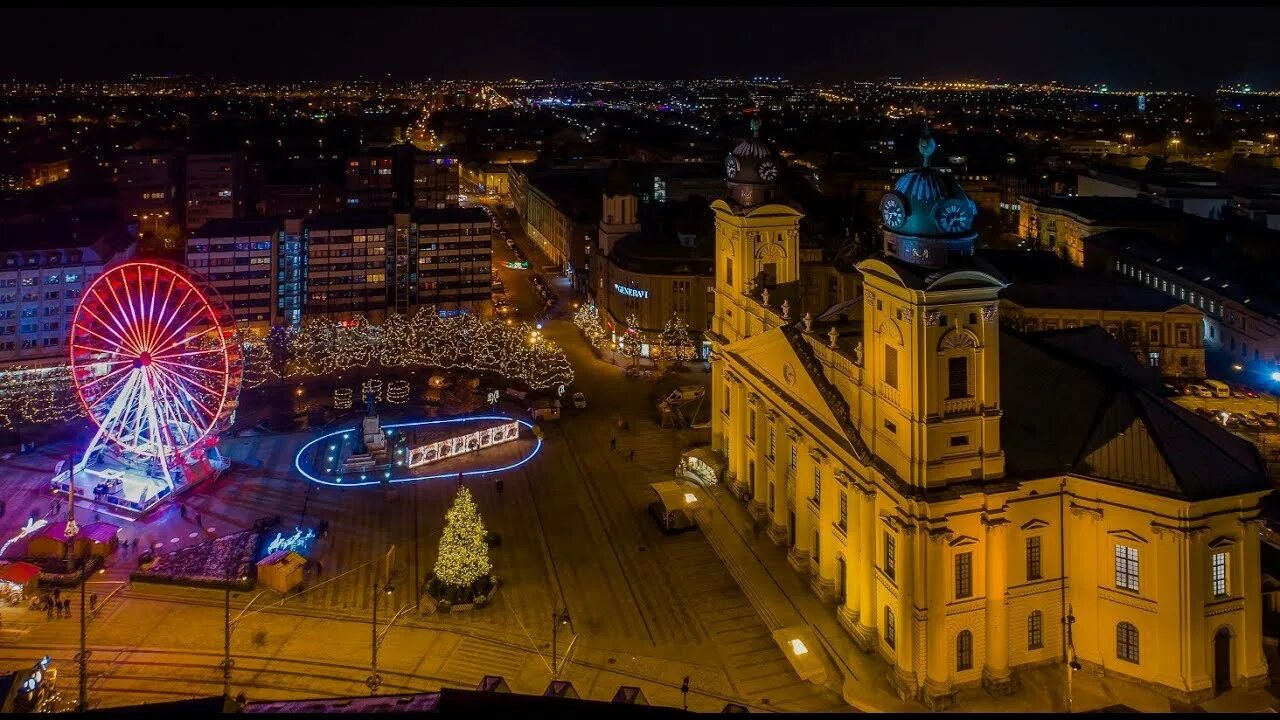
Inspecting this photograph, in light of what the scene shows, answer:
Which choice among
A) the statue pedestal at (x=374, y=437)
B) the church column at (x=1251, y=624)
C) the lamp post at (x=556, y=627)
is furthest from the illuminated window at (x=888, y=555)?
the statue pedestal at (x=374, y=437)

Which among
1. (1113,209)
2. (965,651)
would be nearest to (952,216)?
(965,651)

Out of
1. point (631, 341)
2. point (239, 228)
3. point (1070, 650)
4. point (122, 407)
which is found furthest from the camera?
point (239, 228)

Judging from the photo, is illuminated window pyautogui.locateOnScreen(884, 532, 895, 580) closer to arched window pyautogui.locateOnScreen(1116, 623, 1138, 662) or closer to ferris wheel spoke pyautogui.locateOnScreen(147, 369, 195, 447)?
arched window pyautogui.locateOnScreen(1116, 623, 1138, 662)

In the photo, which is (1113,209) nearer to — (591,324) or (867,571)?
(591,324)

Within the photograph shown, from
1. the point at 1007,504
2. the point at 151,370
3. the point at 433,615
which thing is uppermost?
the point at 151,370

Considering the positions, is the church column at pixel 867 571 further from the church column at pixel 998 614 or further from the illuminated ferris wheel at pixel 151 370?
the illuminated ferris wheel at pixel 151 370

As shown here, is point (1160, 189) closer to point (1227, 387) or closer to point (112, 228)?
point (1227, 387)
